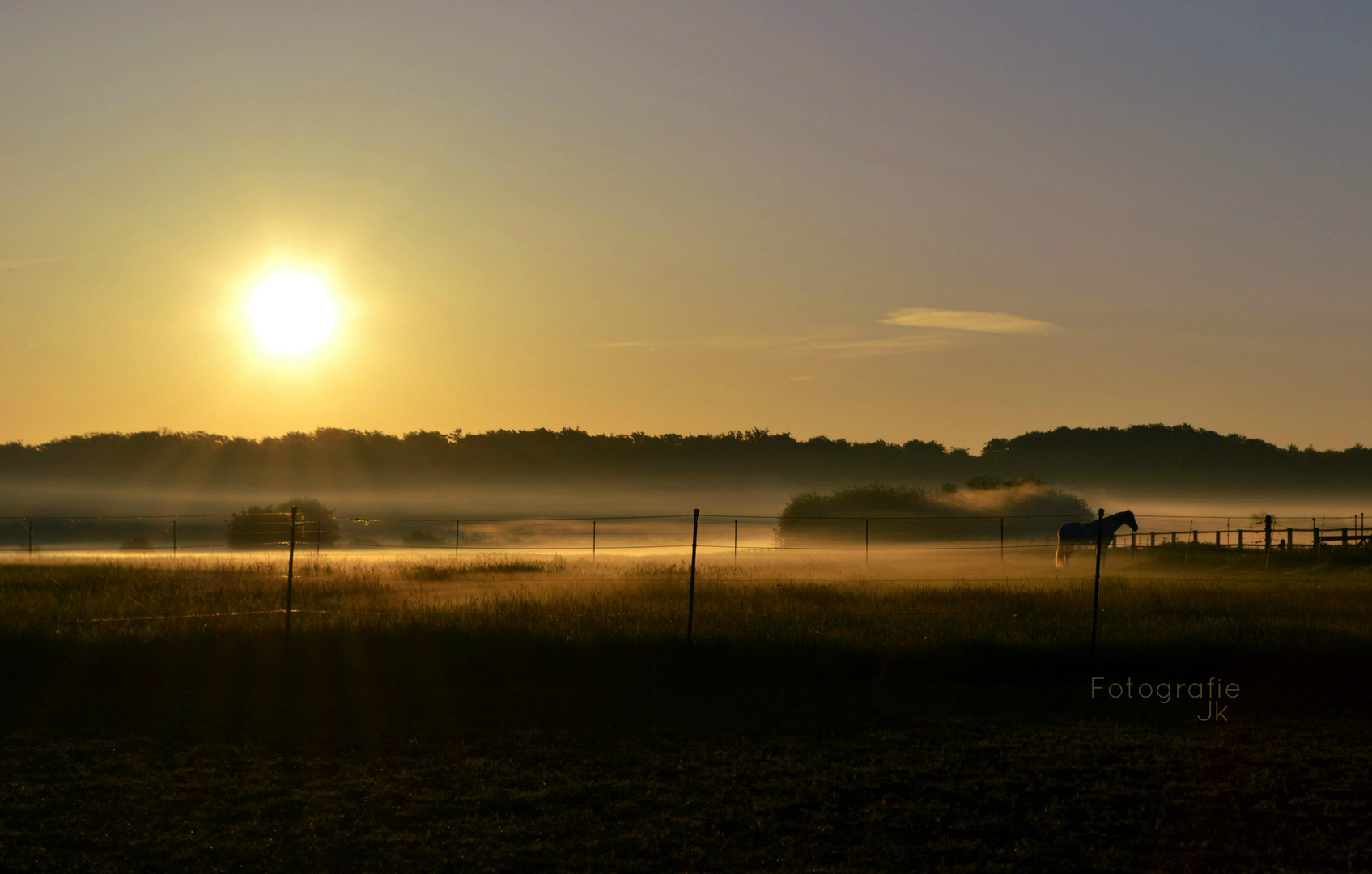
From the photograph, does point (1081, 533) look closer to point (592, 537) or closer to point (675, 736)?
point (592, 537)

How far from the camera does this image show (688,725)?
42.7ft

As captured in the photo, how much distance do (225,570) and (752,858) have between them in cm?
3079

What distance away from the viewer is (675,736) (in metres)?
12.4

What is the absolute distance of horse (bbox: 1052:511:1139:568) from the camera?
44.8 meters

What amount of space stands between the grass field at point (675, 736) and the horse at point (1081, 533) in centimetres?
1972

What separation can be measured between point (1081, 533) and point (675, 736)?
4078 cm

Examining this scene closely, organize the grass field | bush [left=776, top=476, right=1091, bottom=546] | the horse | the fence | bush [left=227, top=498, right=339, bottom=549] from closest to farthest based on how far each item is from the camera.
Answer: the grass field, the horse, the fence, bush [left=227, top=498, right=339, bottom=549], bush [left=776, top=476, right=1091, bottom=546]

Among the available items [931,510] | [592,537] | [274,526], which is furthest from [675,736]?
[931,510]

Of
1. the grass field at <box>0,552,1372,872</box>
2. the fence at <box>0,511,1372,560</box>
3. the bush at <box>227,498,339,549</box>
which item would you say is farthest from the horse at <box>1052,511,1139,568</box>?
the bush at <box>227,498,339,549</box>

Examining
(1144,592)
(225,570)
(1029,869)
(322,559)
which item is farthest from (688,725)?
(322,559)

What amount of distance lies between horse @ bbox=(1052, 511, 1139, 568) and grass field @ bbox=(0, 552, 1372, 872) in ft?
64.7

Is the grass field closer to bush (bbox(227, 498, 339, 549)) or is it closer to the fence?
the fence

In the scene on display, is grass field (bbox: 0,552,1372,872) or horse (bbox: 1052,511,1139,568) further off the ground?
horse (bbox: 1052,511,1139,568)

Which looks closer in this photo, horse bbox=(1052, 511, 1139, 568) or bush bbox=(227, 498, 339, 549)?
horse bbox=(1052, 511, 1139, 568)
